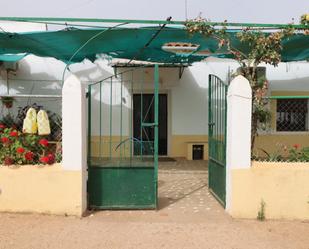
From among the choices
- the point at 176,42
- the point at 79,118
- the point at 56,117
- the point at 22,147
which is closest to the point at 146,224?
the point at 79,118

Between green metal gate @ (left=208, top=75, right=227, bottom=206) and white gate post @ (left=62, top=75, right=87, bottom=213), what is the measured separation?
2.26 metres

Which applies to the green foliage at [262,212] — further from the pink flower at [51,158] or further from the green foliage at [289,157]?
the pink flower at [51,158]

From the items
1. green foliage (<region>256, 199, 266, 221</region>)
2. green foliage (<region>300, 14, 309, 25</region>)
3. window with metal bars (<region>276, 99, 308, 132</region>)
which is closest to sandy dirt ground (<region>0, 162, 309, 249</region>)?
green foliage (<region>256, 199, 266, 221</region>)

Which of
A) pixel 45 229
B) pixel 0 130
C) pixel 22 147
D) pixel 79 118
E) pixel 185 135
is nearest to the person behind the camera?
pixel 45 229

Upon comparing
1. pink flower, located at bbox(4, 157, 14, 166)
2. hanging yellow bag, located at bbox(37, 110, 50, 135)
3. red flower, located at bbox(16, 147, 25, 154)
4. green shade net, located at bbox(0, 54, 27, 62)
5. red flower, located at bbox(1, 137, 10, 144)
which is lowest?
pink flower, located at bbox(4, 157, 14, 166)

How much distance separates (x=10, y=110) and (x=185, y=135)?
16.8ft

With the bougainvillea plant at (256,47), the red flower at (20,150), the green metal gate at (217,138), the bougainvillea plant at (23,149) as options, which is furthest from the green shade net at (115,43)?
the red flower at (20,150)

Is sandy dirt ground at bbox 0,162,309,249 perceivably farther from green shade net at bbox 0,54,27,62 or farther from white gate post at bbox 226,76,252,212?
green shade net at bbox 0,54,27,62

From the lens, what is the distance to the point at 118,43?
8477 millimetres

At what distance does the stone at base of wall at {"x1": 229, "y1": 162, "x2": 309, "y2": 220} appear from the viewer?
582 centimetres

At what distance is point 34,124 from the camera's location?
651cm

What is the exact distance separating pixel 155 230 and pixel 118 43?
179 inches

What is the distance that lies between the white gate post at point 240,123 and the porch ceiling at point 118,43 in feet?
5.36

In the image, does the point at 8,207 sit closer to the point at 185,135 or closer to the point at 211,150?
the point at 211,150
